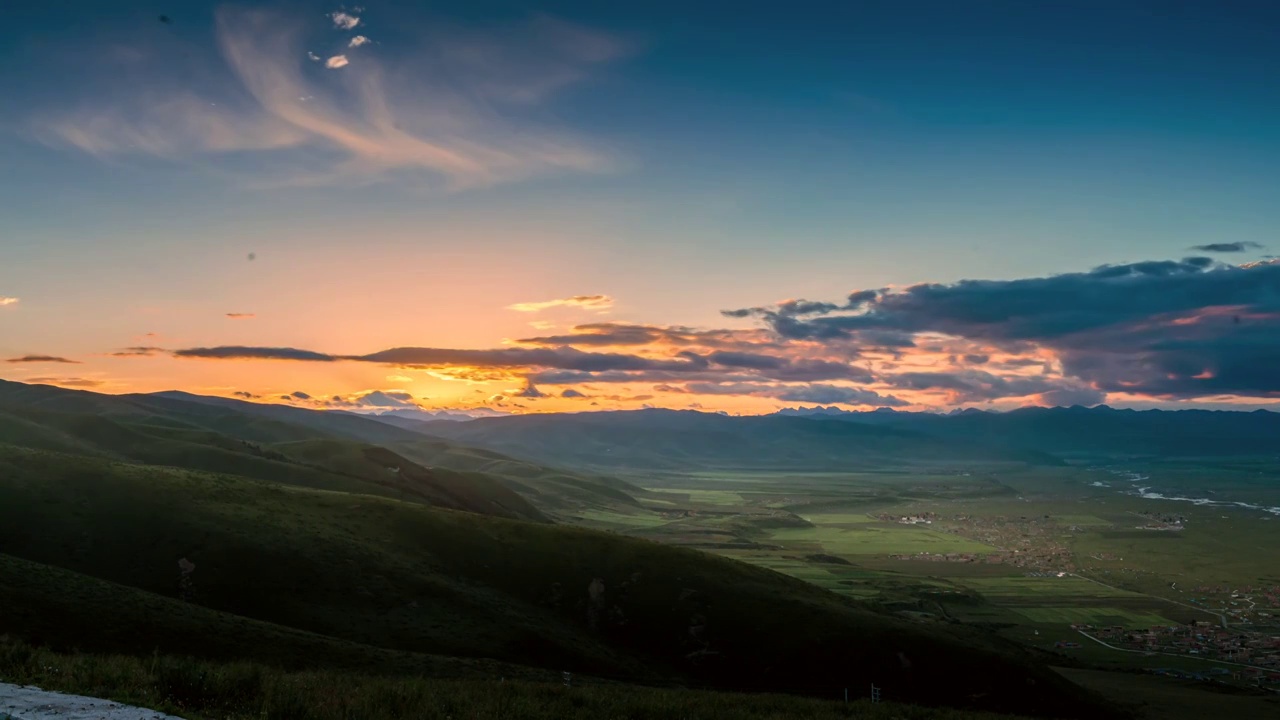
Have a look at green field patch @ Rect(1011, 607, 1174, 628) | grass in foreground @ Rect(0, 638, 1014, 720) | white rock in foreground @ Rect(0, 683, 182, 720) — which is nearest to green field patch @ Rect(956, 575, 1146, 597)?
green field patch @ Rect(1011, 607, 1174, 628)

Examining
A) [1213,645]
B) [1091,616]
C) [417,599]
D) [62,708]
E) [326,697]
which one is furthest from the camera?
[1091,616]

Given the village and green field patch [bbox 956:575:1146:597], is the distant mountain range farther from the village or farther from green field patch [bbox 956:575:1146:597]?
green field patch [bbox 956:575:1146:597]

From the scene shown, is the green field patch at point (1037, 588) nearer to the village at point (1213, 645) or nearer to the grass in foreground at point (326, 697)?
the village at point (1213, 645)

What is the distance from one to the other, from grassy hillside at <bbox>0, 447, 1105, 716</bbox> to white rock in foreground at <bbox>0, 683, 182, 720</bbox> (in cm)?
4528

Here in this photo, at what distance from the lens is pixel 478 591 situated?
275ft

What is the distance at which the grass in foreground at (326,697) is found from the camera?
2175 centimetres

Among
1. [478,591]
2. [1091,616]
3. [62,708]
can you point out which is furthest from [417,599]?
[1091,616]

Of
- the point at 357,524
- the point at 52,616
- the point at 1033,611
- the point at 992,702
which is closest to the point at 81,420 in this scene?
the point at 357,524

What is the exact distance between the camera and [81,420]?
185875mm

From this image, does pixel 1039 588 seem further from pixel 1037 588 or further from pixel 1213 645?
pixel 1213 645

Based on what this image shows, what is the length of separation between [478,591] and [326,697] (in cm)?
6189

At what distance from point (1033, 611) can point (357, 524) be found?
13525 centimetres

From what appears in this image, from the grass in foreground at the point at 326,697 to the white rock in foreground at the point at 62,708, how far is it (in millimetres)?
617

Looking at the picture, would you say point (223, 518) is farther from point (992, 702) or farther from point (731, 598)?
point (992, 702)
